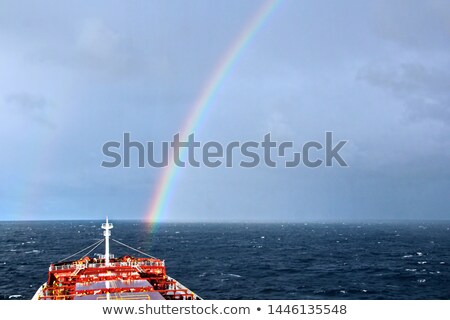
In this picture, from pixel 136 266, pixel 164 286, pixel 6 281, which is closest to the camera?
pixel 164 286

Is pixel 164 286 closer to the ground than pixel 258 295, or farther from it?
farther from it

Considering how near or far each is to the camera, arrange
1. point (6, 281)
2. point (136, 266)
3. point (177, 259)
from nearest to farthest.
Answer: point (136, 266), point (6, 281), point (177, 259)

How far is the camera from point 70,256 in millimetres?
144750

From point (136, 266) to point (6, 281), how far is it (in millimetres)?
42054

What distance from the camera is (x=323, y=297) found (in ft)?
263

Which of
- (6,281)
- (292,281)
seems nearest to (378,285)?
(292,281)
